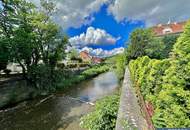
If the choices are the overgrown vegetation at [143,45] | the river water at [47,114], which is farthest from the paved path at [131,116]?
the overgrown vegetation at [143,45]

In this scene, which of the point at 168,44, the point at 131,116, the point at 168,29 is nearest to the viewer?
the point at 131,116

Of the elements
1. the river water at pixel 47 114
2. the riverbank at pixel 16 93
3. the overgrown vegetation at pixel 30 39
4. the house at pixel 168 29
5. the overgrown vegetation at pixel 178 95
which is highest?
the house at pixel 168 29

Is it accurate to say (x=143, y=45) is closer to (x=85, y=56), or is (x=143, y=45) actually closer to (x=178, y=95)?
(x=178, y=95)

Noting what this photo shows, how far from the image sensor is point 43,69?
18016mm

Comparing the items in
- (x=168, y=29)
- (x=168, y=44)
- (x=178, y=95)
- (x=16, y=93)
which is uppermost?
(x=168, y=29)

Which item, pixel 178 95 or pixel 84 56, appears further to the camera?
pixel 84 56

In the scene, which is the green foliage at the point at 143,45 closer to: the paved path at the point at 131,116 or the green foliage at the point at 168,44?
the green foliage at the point at 168,44

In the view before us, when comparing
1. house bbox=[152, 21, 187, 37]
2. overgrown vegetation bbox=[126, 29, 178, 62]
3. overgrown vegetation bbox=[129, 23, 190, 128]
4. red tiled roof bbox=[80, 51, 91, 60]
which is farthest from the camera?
red tiled roof bbox=[80, 51, 91, 60]

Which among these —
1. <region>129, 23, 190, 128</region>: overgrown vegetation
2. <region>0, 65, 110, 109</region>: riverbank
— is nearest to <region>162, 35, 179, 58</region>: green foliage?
<region>0, 65, 110, 109</region>: riverbank

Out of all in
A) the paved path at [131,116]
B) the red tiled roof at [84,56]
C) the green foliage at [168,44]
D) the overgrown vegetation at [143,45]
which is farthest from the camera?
the red tiled roof at [84,56]

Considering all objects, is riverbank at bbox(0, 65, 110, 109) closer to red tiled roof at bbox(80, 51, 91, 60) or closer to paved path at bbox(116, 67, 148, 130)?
paved path at bbox(116, 67, 148, 130)

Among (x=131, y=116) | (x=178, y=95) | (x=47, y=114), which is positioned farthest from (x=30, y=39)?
(x=178, y=95)

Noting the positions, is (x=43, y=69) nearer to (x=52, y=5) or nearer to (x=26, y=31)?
(x=26, y=31)

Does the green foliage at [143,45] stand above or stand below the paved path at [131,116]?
above
